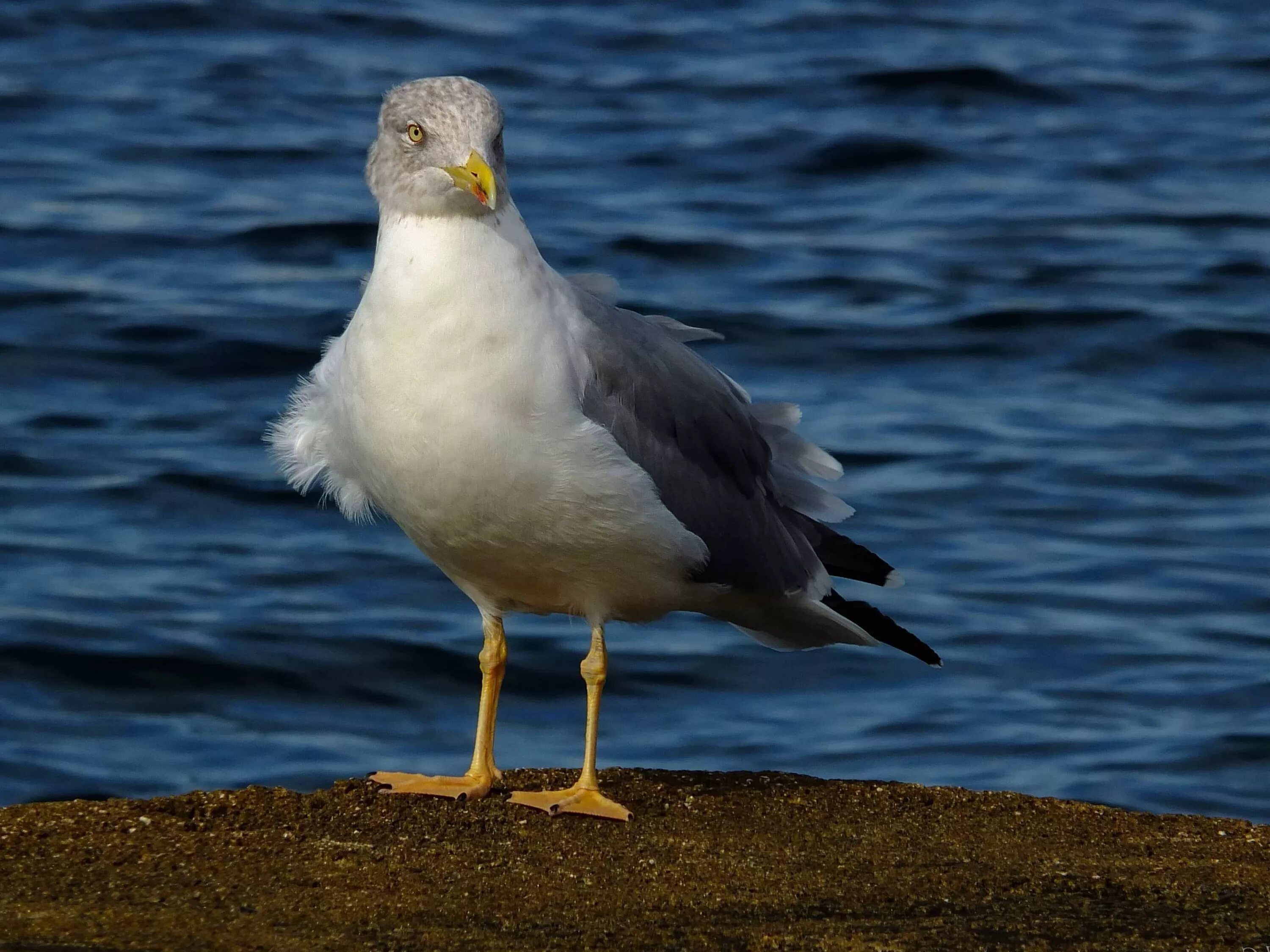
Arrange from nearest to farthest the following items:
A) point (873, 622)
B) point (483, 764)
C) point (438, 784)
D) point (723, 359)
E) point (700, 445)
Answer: point (438, 784) → point (483, 764) → point (700, 445) → point (873, 622) → point (723, 359)

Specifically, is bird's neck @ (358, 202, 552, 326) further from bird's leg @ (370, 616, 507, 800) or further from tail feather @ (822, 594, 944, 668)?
tail feather @ (822, 594, 944, 668)

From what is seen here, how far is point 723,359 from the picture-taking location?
13594 mm

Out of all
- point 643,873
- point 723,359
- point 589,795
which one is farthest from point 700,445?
point 723,359

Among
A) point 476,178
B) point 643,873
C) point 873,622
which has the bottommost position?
point 643,873

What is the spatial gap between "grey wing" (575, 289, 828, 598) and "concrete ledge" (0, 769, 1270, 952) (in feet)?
2.24

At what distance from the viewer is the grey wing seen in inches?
226

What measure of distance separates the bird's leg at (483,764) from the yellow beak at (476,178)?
4.72 ft

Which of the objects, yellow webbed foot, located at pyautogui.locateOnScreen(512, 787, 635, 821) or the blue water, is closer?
yellow webbed foot, located at pyautogui.locateOnScreen(512, 787, 635, 821)

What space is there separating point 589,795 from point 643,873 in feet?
2.36

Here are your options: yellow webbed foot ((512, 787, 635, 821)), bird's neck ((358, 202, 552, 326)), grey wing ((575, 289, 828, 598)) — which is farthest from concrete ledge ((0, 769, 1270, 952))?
bird's neck ((358, 202, 552, 326))

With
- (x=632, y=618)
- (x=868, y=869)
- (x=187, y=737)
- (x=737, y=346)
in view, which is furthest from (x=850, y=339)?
(x=868, y=869)

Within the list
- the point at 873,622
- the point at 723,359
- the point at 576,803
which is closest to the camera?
the point at 576,803

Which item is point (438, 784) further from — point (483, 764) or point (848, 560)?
point (848, 560)

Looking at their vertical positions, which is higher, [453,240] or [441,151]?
[441,151]
